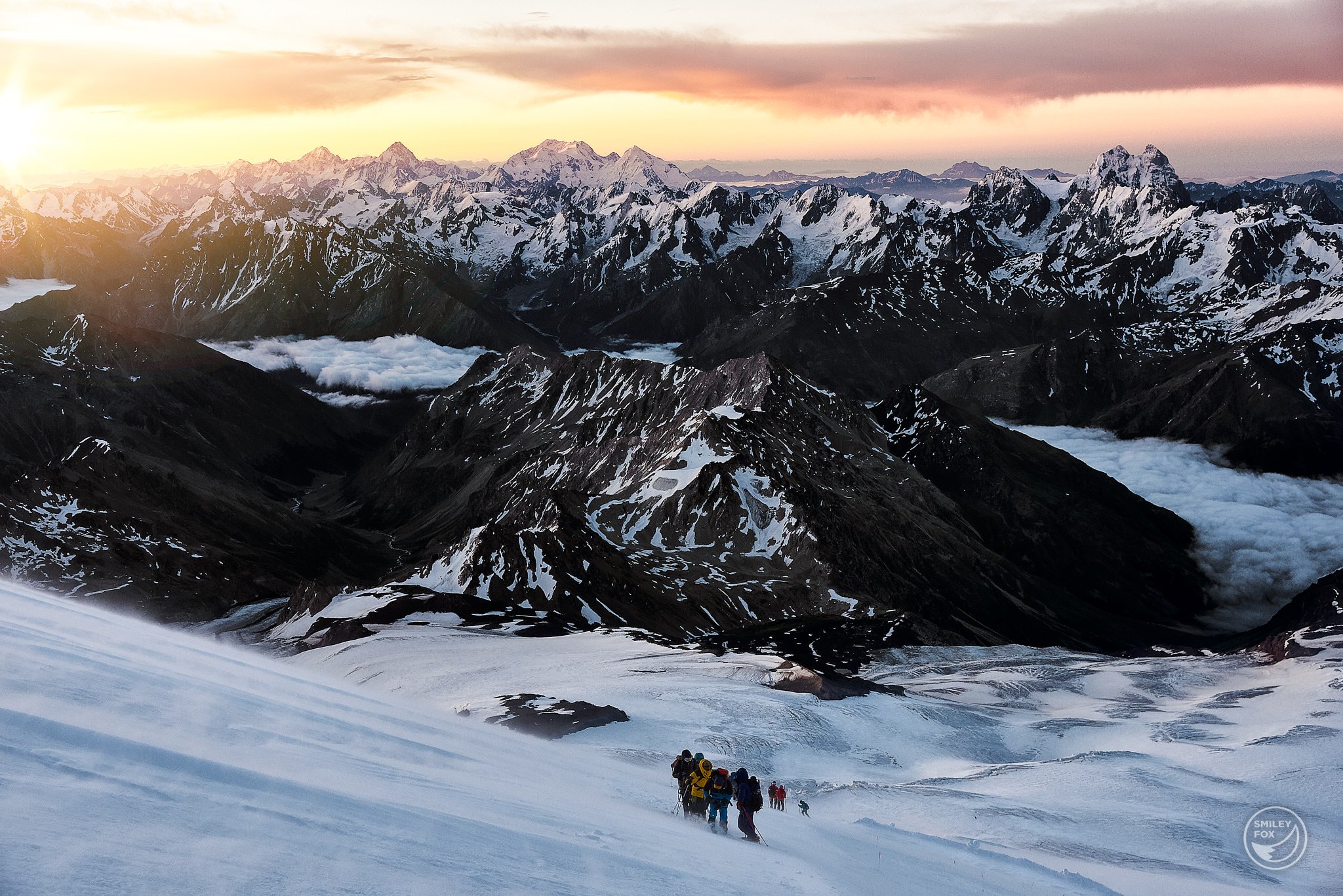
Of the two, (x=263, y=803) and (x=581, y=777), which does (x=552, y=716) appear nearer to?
(x=581, y=777)

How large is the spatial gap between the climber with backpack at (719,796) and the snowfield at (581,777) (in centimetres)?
189

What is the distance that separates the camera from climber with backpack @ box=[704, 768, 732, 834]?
27.7 meters

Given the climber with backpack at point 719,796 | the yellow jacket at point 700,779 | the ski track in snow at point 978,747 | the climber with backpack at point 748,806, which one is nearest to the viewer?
the climber with backpack at point 748,806

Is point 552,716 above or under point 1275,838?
under

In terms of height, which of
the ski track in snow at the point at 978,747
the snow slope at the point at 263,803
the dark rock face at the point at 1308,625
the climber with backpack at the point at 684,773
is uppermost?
the snow slope at the point at 263,803

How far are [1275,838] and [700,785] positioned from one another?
31.0 m

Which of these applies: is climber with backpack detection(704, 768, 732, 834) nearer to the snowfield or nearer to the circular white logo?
the snowfield

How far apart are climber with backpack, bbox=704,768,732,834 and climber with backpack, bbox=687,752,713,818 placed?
0.19 meters

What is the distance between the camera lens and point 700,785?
28438 millimetres

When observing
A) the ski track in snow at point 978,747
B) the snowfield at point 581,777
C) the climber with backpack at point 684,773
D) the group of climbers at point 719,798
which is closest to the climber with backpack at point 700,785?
the group of climbers at point 719,798

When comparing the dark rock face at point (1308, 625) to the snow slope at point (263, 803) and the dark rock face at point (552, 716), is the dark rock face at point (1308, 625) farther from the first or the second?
Result: the snow slope at point (263, 803)

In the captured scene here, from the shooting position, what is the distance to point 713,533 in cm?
18175

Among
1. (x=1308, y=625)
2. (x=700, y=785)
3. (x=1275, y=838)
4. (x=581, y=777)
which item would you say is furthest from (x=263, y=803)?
(x=1308, y=625)

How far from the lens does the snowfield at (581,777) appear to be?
10789 millimetres
